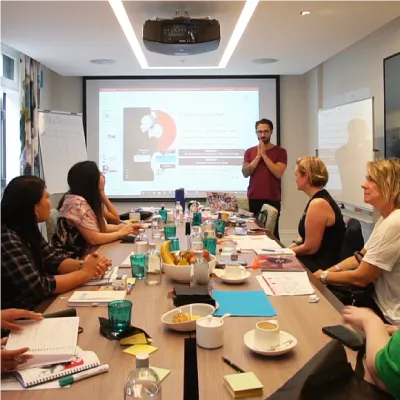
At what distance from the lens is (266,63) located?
230 inches

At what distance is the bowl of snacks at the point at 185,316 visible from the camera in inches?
57.7

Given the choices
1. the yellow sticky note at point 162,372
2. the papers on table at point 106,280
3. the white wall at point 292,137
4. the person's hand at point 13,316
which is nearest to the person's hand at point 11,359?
the person's hand at point 13,316

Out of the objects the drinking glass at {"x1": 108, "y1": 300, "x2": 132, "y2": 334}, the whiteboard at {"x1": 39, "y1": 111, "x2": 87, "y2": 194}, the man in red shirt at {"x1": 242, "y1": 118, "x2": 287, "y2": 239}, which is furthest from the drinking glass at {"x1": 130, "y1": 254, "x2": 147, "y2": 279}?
the whiteboard at {"x1": 39, "y1": 111, "x2": 87, "y2": 194}

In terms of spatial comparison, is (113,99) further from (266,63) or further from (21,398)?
(21,398)

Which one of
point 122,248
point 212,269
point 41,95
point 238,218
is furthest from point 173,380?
point 41,95

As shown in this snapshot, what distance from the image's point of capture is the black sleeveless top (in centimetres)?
292

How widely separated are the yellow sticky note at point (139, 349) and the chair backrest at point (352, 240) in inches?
72.8

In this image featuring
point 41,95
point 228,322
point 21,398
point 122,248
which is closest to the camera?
point 21,398

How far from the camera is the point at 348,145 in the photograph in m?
5.03

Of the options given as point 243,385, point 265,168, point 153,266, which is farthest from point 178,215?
point 243,385

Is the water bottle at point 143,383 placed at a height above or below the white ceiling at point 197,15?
below

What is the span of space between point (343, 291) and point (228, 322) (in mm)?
1044

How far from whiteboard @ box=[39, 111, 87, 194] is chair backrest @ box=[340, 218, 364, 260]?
3.82 m

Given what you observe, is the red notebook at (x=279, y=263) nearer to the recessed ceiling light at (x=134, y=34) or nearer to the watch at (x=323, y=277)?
the watch at (x=323, y=277)
